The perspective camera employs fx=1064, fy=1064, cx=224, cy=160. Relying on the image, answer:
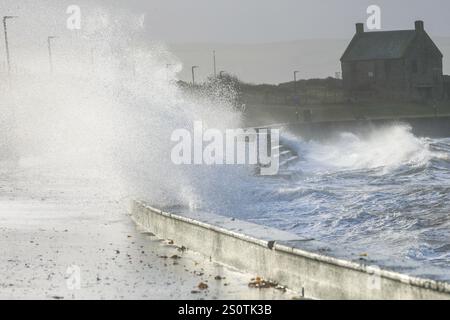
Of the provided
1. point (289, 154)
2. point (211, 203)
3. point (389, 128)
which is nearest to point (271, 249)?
point (211, 203)

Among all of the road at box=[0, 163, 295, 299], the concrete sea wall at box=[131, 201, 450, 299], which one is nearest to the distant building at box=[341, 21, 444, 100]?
the road at box=[0, 163, 295, 299]

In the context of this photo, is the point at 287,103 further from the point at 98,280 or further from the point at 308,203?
the point at 98,280

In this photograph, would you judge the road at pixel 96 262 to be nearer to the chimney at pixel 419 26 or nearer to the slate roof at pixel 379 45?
the slate roof at pixel 379 45

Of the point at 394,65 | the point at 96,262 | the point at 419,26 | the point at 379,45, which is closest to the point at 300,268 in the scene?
the point at 96,262

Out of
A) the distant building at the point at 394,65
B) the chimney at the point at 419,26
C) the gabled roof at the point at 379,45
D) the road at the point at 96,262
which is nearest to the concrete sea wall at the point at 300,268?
the road at the point at 96,262

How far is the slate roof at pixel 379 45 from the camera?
10006cm

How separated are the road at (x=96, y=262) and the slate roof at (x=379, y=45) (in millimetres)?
85296

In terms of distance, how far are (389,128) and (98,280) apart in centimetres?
6431

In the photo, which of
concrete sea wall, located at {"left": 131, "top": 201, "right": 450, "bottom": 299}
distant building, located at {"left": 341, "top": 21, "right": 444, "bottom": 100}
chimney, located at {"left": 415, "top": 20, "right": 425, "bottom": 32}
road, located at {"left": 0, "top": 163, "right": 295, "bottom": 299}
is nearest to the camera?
concrete sea wall, located at {"left": 131, "top": 201, "right": 450, "bottom": 299}

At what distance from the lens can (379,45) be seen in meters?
101

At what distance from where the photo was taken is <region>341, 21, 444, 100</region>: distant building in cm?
10000

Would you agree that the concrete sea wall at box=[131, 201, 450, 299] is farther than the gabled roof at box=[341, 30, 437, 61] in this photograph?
No

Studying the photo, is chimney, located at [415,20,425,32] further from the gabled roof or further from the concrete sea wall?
the concrete sea wall

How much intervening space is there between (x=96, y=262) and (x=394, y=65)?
91.8m
